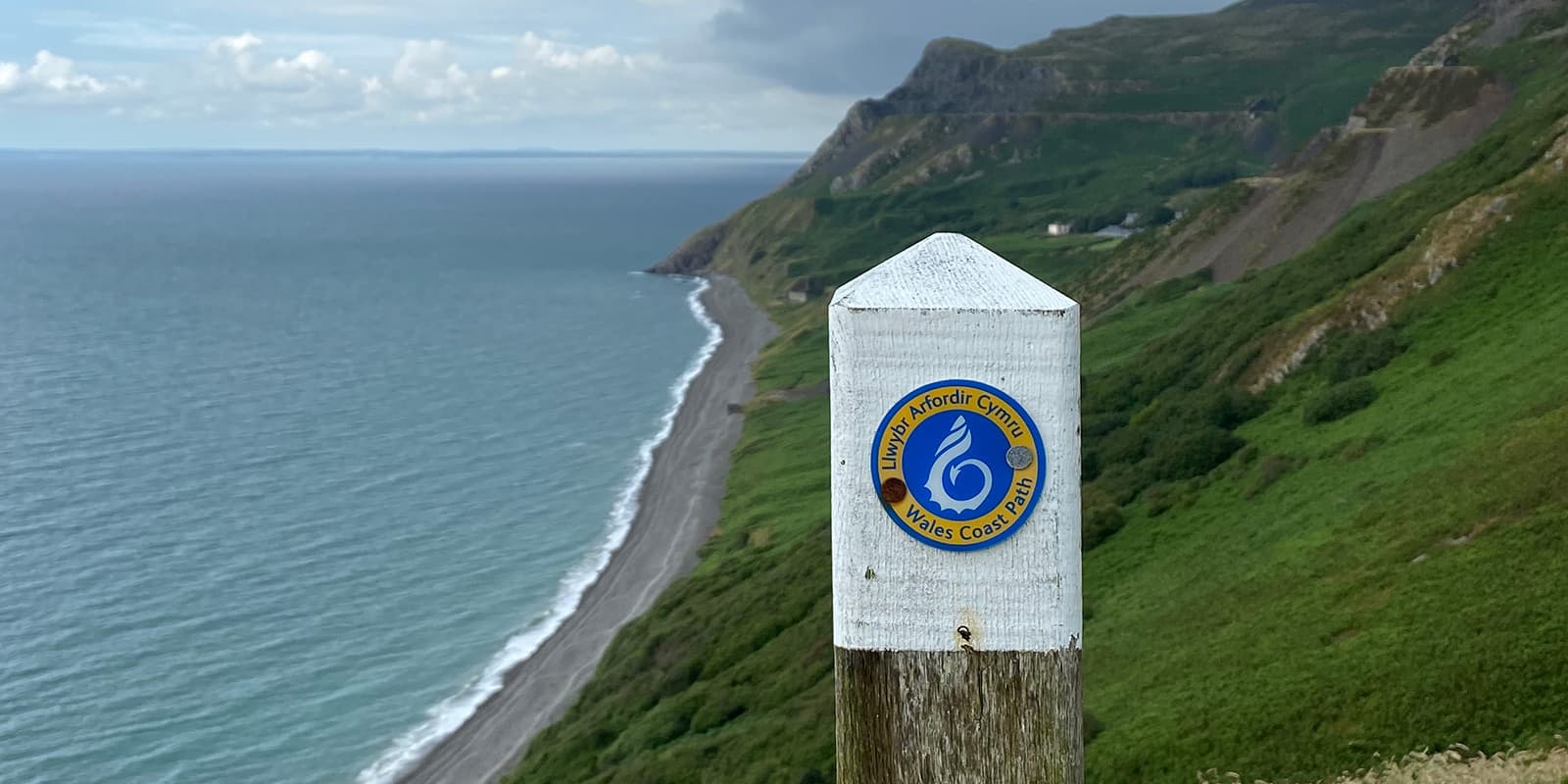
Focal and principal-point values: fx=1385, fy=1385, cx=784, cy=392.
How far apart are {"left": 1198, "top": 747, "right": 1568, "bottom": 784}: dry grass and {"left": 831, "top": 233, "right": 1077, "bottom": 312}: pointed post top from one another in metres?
10.6

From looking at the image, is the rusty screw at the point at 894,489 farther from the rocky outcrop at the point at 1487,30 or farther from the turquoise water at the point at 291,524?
the rocky outcrop at the point at 1487,30

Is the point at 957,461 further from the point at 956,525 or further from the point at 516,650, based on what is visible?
the point at 516,650

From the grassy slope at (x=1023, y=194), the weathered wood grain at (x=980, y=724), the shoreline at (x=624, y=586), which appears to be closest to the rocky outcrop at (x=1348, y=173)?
the shoreline at (x=624, y=586)

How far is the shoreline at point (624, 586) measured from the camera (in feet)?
150

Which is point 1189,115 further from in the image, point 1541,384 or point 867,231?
point 1541,384

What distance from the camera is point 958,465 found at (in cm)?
338

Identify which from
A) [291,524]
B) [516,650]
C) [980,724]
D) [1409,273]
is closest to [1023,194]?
[291,524]

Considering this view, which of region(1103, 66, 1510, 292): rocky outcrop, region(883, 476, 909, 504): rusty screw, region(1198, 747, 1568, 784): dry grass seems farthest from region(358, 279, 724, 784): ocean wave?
region(883, 476, 909, 504): rusty screw

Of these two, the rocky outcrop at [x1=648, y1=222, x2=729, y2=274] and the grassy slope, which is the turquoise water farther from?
the rocky outcrop at [x1=648, y1=222, x2=729, y2=274]

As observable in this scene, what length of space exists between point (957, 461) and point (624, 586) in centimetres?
5819

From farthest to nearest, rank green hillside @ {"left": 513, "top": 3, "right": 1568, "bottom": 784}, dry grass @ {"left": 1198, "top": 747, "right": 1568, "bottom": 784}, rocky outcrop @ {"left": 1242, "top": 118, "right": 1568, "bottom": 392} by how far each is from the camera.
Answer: rocky outcrop @ {"left": 1242, "top": 118, "right": 1568, "bottom": 392}
green hillside @ {"left": 513, "top": 3, "right": 1568, "bottom": 784}
dry grass @ {"left": 1198, "top": 747, "right": 1568, "bottom": 784}

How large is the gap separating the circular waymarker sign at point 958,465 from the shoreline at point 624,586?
42.4 metres

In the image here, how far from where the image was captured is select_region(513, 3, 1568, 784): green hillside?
61.6 ft

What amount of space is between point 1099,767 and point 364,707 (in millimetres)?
36363
